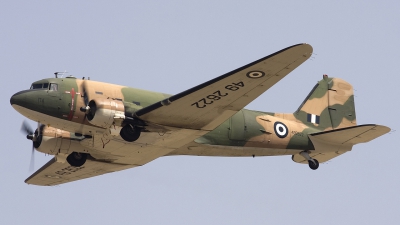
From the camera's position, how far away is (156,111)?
28.2 meters

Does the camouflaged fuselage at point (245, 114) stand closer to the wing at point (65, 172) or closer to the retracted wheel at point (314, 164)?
the retracted wheel at point (314, 164)

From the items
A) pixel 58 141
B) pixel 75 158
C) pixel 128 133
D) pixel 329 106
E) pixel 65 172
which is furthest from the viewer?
pixel 329 106

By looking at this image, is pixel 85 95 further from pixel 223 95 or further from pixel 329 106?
pixel 329 106

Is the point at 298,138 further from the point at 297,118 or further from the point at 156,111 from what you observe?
the point at 156,111

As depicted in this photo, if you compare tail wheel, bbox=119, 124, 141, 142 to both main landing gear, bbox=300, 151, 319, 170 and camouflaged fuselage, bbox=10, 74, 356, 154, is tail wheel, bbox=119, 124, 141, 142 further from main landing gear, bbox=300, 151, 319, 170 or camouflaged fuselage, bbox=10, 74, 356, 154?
main landing gear, bbox=300, 151, 319, 170

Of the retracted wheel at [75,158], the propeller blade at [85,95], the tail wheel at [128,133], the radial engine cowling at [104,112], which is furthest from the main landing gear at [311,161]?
the propeller blade at [85,95]

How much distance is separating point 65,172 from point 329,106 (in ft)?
41.6

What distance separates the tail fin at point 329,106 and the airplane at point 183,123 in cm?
5

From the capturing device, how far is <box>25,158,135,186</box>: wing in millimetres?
34075

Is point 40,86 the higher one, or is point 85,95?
point 40,86

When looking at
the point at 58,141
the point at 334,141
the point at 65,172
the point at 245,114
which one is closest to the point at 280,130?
the point at 245,114

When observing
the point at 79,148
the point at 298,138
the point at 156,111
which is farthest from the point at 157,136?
the point at 298,138

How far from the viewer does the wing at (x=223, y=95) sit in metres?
26.0

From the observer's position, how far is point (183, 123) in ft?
96.1
